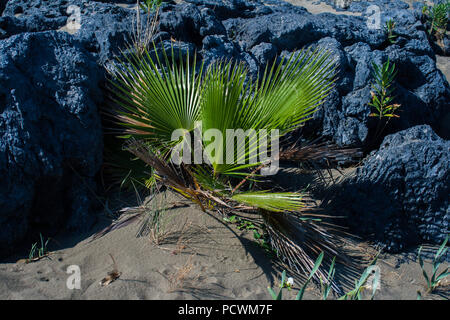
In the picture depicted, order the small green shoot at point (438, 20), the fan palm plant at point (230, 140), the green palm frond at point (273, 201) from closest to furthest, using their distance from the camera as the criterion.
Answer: the green palm frond at point (273, 201)
the fan palm plant at point (230, 140)
the small green shoot at point (438, 20)

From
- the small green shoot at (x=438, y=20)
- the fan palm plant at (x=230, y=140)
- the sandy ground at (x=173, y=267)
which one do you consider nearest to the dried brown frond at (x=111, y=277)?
the sandy ground at (x=173, y=267)

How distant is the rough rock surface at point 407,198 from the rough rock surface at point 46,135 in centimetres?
234

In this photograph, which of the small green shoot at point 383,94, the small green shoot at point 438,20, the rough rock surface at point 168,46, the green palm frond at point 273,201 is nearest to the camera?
the green palm frond at point 273,201

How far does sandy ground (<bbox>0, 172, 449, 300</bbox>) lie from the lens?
2243 millimetres

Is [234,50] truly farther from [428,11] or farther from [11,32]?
[428,11]

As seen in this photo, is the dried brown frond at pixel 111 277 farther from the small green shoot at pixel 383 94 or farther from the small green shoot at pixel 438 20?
the small green shoot at pixel 438 20

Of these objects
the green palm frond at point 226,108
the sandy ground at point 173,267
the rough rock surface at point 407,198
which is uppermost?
the green palm frond at point 226,108

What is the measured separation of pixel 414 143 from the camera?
3082 millimetres

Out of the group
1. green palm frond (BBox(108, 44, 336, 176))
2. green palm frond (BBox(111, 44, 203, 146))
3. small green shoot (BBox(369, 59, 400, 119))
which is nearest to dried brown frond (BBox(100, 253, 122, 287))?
green palm frond (BBox(108, 44, 336, 176))

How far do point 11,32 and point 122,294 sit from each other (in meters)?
3.53

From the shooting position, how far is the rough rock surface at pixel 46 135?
272 cm

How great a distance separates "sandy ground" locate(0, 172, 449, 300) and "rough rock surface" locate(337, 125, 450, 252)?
0.57 feet

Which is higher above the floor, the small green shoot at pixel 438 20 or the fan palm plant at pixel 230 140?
the small green shoot at pixel 438 20

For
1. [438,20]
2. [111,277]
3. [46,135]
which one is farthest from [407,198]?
[438,20]
